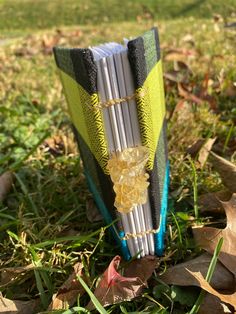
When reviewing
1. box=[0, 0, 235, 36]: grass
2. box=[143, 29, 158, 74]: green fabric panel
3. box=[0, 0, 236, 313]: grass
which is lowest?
box=[0, 0, 235, 36]: grass

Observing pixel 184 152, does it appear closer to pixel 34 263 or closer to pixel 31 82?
pixel 34 263

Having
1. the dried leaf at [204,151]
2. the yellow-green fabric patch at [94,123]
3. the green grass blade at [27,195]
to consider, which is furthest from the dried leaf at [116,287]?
the dried leaf at [204,151]

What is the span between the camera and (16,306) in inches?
34.4

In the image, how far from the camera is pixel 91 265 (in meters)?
0.96

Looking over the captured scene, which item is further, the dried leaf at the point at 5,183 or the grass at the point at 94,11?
the grass at the point at 94,11

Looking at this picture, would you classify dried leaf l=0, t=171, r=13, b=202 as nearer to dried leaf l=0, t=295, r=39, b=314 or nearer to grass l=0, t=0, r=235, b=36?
dried leaf l=0, t=295, r=39, b=314

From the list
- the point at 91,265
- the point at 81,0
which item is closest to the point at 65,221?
the point at 91,265

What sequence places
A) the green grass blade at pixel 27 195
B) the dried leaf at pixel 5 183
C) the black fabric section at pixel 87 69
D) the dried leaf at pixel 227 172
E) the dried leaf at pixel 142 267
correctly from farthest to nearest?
the dried leaf at pixel 5 183 < the green grass blade at pixel 27 195 < the dried leaf at pixel 227 172 < the dried leaf at pixel 142 267 < the black fabric section at pixel 87 69

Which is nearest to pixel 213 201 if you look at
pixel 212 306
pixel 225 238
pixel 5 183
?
pixel 225 238

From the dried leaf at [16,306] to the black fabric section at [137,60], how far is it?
0.48 metres

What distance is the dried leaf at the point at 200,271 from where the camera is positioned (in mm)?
858

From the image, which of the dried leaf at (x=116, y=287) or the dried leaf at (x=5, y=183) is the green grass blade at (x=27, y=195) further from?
the dried leaf at (x=116, y=287)

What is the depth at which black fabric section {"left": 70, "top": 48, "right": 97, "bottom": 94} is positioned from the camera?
0.77m

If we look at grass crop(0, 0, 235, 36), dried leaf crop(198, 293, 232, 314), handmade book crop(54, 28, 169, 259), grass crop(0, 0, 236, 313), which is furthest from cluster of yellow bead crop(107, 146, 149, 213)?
grass crop(0, 0, 235, 36)
